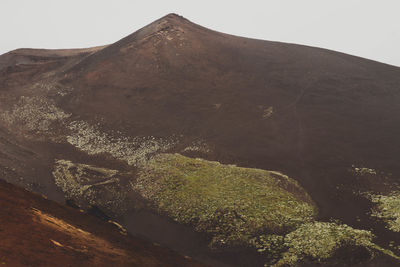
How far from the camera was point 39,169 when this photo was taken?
19.6 m

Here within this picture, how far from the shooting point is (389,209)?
47.6 ft

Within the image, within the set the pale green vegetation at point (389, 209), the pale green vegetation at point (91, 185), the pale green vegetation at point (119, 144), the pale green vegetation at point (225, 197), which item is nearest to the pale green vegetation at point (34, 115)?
the pale green vegetation at point (119, 144)

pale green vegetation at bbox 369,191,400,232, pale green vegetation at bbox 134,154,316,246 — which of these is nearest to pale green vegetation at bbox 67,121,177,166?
pale green vegetation at bbox 134,154,316,246

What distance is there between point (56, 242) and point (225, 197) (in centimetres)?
939

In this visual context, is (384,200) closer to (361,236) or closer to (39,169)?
(361,236)

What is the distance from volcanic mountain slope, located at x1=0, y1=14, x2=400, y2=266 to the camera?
46.0 feet

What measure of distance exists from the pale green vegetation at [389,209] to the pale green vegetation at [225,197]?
Answer: 305 centimetres

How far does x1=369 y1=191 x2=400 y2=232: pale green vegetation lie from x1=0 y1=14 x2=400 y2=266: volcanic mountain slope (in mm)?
79

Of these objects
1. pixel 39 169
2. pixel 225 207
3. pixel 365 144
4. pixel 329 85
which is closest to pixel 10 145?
pixel 39 169

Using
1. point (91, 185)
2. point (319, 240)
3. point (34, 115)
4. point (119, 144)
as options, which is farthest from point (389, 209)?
point (34, 115)

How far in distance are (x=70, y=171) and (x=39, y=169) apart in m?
2.14

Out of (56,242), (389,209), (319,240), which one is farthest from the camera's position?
(389,209)

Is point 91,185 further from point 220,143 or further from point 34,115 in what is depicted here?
point 34,115

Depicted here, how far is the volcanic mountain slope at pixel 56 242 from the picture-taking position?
7.09m
